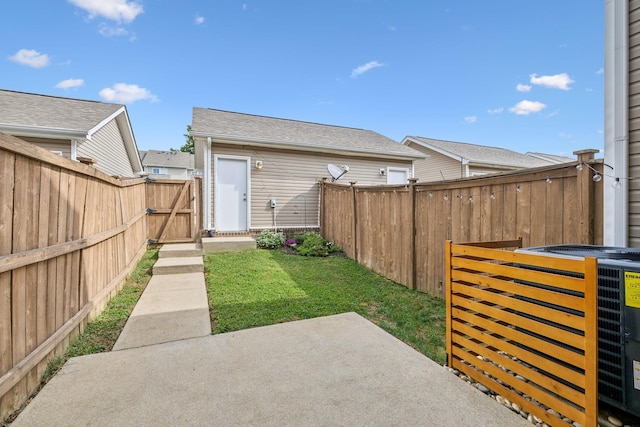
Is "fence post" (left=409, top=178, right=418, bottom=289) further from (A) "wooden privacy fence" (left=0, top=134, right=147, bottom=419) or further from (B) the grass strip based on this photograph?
(A) "wooden privacy fence" (left=0, top=134, right=147, bottom=419)

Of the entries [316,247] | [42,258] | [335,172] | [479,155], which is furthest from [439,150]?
[42,258]

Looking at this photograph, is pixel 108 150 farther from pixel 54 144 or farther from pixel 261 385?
pixel 261 385

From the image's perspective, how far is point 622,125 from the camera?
8.09 feet

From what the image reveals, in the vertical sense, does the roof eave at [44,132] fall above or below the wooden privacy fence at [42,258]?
above

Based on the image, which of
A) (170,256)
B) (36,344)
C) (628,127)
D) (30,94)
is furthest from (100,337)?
(30,94)

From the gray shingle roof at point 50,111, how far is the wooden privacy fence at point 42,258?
5.39 meters

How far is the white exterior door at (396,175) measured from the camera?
10.3m

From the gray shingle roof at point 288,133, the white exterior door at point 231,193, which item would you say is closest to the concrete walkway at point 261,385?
the white exterior door at point 231,193

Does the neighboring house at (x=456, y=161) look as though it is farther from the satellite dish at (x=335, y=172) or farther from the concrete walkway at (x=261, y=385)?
the concrete walkway at (x=261, y=385)

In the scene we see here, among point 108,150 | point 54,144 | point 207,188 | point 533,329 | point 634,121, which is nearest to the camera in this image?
point 533,329

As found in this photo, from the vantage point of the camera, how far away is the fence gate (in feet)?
23.9

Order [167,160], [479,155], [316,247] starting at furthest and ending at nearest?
[167,160] < [479,155] < [316,247]

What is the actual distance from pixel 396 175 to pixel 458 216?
680 centimetres

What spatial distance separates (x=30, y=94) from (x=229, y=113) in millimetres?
6042
